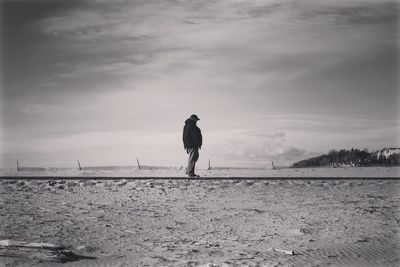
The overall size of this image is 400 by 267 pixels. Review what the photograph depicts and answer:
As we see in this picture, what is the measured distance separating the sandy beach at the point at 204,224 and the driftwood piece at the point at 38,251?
21mm

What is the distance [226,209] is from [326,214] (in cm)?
177

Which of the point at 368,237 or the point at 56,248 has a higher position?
the point at 56,248

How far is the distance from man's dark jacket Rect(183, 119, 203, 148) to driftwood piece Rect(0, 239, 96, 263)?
8.98m

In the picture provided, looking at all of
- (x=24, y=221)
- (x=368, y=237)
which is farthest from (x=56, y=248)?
(x=368, y=237)

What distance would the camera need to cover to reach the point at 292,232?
18.8 feet

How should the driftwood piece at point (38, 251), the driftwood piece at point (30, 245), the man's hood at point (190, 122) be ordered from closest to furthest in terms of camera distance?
the driftwood piece at point (38, 251), the driftwood piece at point (30, 245), the man's hood at point (190, 122)

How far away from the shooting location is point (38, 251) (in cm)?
452

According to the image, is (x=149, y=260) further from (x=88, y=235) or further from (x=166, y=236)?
(x=88, y=235)

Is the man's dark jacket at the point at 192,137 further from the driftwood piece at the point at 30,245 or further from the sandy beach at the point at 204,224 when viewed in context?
the driftwood piece at the point at 30,245

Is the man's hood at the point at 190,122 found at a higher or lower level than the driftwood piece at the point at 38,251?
higher

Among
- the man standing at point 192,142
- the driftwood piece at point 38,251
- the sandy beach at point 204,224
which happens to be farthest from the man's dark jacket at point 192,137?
the driftwood piece at point 38,251

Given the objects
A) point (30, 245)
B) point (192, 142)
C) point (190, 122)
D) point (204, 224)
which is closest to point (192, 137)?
point (192, 142)

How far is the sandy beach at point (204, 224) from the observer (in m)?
4.61

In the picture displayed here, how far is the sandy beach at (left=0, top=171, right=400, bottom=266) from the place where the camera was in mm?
4613
